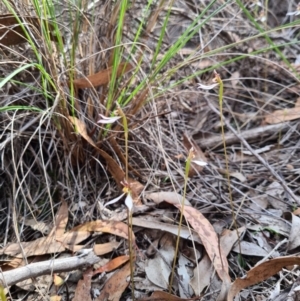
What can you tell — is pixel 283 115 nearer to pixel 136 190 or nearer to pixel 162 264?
pixel 136 190

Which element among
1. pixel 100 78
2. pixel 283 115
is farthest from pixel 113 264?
pixel 283 115

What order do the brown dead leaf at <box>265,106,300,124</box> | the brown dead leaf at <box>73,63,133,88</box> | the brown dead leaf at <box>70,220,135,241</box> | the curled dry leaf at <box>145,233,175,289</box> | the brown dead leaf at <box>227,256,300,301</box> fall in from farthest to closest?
the brown dead leaf at <box>265,106,300,124</box> < the brown dead leaf at <box>73,63,133,88</box> < the brown dead leaf at <box>70,220,135,241</box> < the curled dry leaf at <box>145,233,175,289</box> < the brown dead leaf at <box>227,256,300,301</box>

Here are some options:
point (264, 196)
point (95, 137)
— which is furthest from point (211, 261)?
point (95, 137)

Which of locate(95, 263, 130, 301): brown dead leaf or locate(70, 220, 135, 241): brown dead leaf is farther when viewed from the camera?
locate(70, 220, 135, 241): brown dead leaf

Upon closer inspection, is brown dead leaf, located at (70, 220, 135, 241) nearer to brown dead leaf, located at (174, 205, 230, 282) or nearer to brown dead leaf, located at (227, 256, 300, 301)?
brown dead leaf, located at (174, 205, 230, 282)

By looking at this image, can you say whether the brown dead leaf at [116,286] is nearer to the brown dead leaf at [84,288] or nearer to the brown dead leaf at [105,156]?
the brown dead leaf at [84,288]

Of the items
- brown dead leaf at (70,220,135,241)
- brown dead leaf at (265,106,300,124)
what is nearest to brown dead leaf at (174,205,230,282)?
brown dead leaf at (70,220,135,241)
